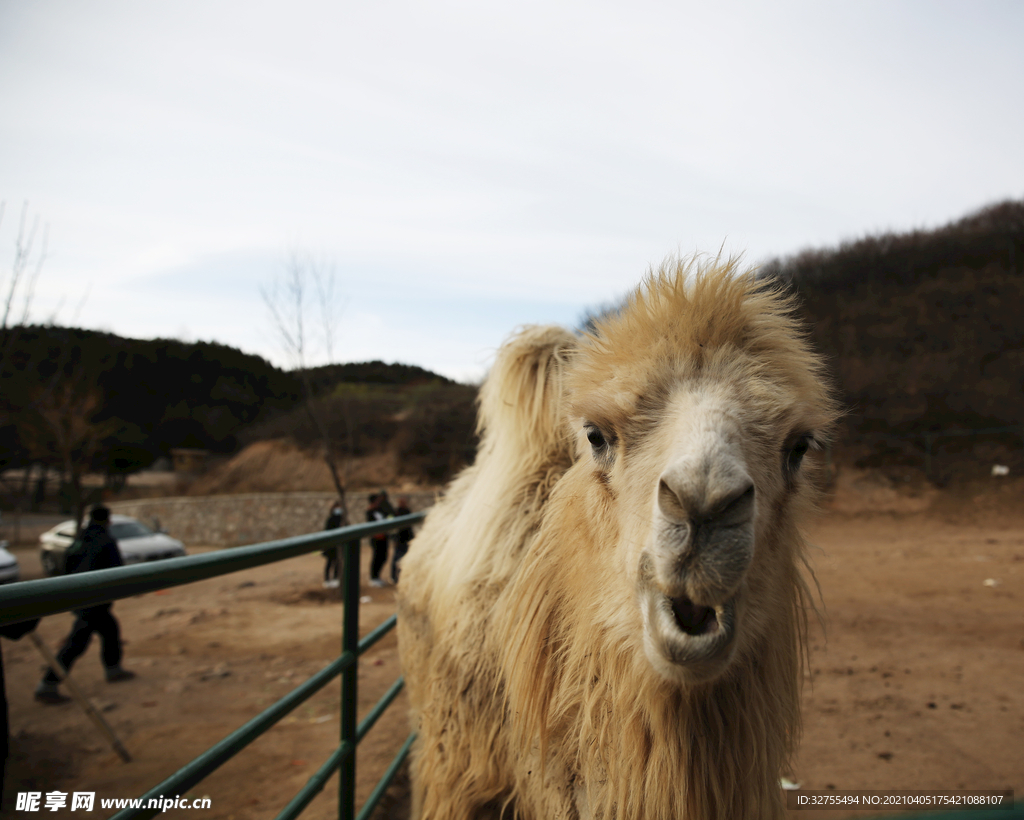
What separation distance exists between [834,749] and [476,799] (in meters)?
3.29

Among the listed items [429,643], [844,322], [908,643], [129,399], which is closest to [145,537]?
[429,643]

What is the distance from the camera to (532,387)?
8.30ft

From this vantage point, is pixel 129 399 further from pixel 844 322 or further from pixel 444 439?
pixel 844 322

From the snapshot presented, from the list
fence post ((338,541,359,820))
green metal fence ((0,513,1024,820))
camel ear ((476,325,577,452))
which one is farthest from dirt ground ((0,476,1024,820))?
green metal fence ((0,513,1024,820))

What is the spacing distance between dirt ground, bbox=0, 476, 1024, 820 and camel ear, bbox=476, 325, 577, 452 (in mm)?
1067

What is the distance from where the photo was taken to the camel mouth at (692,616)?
1.15 meters

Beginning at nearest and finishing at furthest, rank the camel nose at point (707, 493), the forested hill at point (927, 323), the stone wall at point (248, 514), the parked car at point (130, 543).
A: the camel nose at point (707, 493), the parked car at point (130, 543), the forested hill at point (927, 323), the stone wall at point (248, 514)

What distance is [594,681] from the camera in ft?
5.20

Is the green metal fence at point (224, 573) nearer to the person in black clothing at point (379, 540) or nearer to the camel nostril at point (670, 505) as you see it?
the camel nostril at point (670, 505)

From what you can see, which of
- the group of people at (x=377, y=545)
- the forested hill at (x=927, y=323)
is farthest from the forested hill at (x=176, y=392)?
the forested hill at (x=927, y=323)

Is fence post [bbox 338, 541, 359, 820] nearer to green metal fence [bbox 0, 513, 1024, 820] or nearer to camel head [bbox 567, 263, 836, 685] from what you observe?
green metal fence [bbox 0, 513, 1024, 820]

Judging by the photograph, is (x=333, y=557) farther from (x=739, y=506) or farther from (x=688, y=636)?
(x=739, y=506)

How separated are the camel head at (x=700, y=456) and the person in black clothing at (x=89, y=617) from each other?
5.16 metres

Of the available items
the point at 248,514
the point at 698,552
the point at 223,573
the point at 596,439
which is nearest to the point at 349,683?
the point at 223,573
